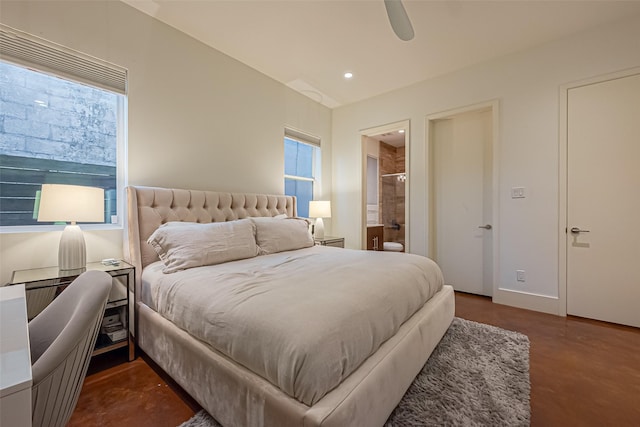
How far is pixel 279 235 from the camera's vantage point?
2676 millimetres

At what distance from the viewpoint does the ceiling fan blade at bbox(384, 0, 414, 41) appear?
1677mm

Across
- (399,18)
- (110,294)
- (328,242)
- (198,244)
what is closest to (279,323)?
(198,244)

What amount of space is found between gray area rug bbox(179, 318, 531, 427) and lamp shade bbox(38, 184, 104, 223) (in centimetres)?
150

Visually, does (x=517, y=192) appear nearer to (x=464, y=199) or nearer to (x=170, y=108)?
(x=464, y=199)

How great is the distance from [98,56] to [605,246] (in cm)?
485

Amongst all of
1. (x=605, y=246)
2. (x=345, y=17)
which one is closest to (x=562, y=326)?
(x=605, y=246)

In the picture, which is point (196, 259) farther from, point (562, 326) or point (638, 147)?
point (638, 147)

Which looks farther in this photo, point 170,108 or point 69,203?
point 170,108

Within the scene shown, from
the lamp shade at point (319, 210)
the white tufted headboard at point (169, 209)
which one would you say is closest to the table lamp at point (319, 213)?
the lamp shade at point (319, 210)

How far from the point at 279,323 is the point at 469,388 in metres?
1.29

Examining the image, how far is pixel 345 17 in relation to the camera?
2.47 metres

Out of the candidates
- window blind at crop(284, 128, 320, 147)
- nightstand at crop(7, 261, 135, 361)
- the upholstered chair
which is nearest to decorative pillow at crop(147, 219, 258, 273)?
nightstand at crop(7, 261, 135, 361)

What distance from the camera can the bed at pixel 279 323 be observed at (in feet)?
Answer: 3.21

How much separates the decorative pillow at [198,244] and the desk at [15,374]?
1053 millimetres
